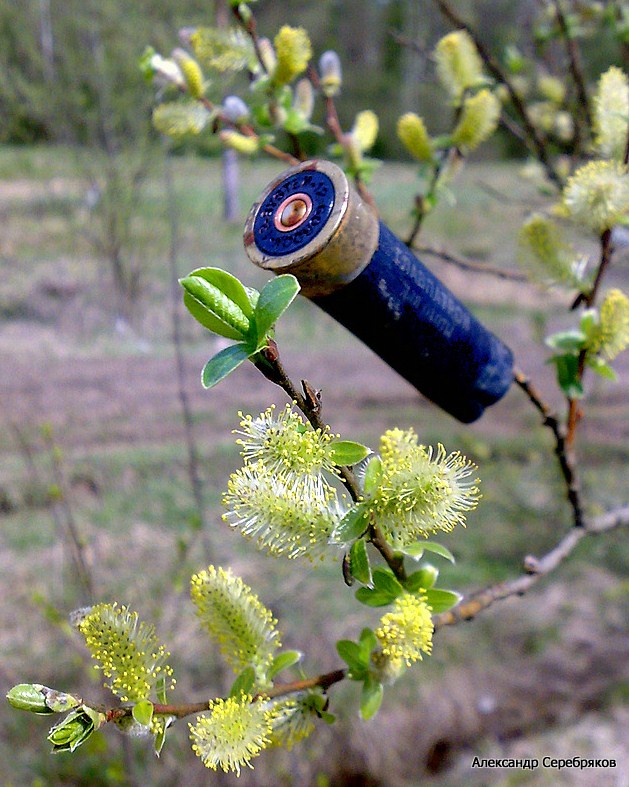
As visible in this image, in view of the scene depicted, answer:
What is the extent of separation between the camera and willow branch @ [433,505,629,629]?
14.0 inches

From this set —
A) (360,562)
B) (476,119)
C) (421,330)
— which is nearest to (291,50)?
(476,119)

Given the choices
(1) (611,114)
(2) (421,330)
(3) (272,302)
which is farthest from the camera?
(1) (611,114)

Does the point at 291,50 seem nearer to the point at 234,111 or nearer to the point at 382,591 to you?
the point at 234,111

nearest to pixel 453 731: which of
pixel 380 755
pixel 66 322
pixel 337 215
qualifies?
pixel 380 755

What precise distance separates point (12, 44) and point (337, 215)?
2.48 metres

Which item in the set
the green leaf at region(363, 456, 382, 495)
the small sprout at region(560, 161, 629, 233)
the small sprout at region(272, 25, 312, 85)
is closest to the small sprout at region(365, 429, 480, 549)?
the green leaf at region(363, 456, 382, 495)

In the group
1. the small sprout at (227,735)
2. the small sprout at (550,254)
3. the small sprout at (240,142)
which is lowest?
the small sprout at (227,735)

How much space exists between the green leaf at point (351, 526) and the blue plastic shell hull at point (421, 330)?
10 cm

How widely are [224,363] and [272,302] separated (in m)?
0.03

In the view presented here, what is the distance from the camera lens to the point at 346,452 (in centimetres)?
24

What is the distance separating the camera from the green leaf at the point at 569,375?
447mm

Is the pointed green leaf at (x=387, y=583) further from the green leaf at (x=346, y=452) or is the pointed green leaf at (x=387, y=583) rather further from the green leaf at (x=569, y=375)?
the green leaf at (x=569, y=375)

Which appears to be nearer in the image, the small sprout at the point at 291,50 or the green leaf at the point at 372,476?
the green leaf at the point at 372,476

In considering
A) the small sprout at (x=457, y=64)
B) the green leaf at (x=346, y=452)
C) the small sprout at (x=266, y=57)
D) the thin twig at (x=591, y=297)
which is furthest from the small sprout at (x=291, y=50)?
the green leaf at (x=346, y=452)
